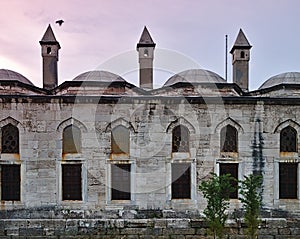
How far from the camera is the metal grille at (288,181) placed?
534 inches

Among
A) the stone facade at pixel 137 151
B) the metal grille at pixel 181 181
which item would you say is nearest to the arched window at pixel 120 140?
the stone facade at pixel 137 151

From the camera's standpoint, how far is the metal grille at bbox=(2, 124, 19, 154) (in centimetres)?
1312

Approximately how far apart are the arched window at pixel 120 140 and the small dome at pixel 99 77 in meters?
5.24

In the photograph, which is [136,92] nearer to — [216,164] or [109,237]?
[216,164]

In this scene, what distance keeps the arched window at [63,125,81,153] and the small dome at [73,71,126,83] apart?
5344 mm

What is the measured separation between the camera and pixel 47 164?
13156 millimetres

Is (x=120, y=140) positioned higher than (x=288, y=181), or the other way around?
(x=120, y=140)

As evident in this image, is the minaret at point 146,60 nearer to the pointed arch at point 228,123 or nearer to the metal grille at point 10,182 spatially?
the pointed arch at point 228,123

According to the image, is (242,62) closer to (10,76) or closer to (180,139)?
(180,139)

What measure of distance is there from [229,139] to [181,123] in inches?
79.4

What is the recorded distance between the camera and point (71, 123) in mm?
13234

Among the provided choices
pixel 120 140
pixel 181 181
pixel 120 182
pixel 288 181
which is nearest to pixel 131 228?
pixel 120 182

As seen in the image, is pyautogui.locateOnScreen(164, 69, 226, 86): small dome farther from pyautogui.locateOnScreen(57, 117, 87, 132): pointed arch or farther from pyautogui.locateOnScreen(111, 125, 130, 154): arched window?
pyautogui.locateOnScreen(57, 117, 87, 132): pointed arch

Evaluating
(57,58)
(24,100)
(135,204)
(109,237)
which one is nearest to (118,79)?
(57,58)
